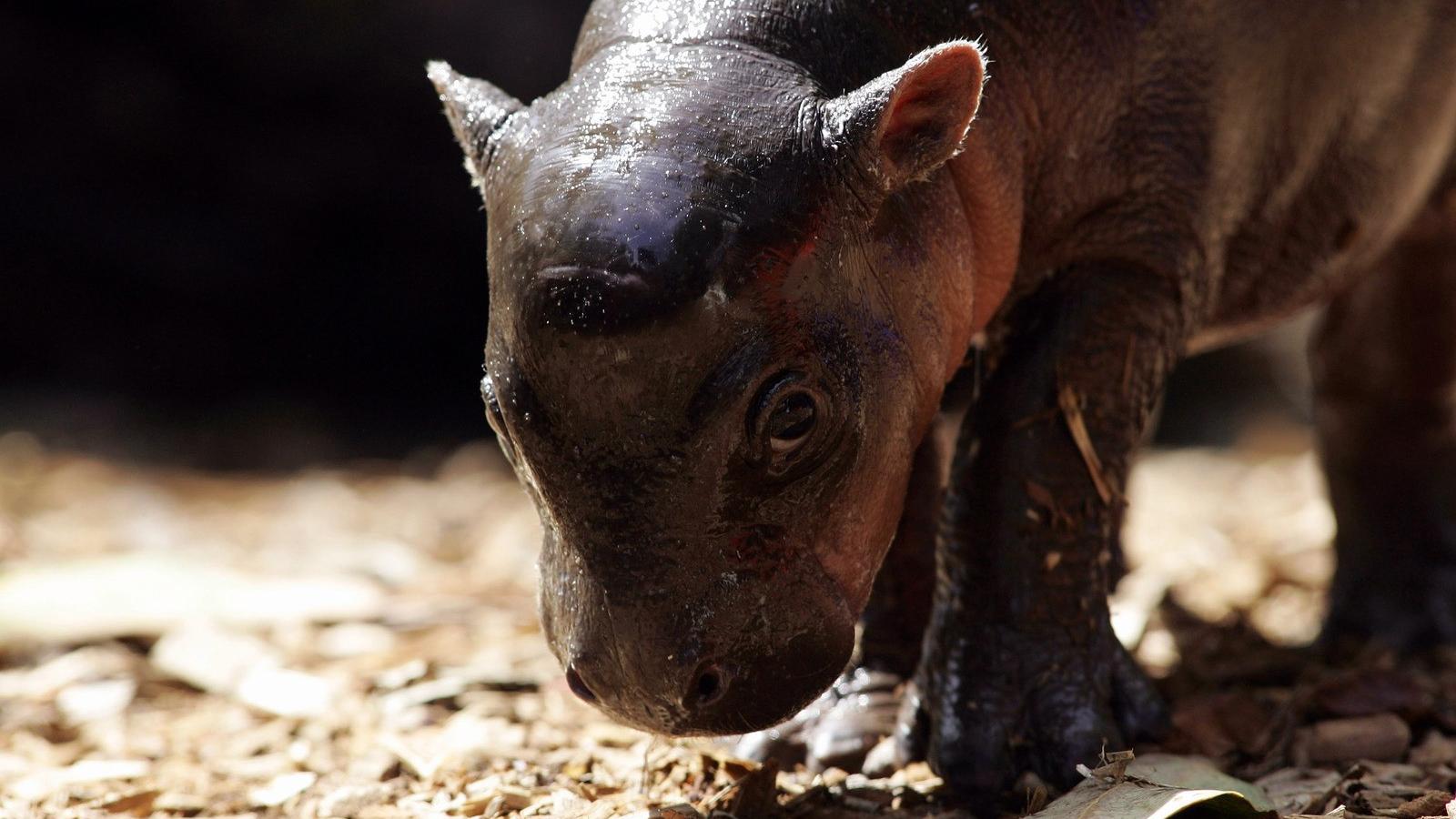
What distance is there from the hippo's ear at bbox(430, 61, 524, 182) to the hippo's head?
0.28 feet

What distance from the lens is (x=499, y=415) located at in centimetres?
278

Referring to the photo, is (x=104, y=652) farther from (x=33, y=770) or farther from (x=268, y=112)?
(x=268, y=112)

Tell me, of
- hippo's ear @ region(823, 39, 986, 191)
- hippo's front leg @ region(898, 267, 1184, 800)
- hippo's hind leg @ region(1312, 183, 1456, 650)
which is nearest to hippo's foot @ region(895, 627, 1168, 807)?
hippo's front leg @ region(898, 267, 1184, 800)

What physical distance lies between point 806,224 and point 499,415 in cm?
67

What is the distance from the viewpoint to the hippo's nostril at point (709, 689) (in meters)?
2.67

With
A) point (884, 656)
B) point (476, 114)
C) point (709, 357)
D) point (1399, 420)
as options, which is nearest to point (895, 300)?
point (709, 357)

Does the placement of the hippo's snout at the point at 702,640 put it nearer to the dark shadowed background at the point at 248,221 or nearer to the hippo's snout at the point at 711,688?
the hippo's snout at the point at 711,688

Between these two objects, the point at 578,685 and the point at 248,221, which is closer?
the point at 578,685

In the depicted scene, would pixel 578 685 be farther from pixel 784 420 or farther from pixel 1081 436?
pixel 1081 436

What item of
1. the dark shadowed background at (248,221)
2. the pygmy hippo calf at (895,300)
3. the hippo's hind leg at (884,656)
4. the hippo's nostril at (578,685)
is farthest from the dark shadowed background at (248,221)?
the hippo's nostril at (578,685)

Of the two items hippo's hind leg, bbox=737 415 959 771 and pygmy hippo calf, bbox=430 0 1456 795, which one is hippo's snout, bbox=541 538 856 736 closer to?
pygmy hippo calf, bbox=430 0 1456 795

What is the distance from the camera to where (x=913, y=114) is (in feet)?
9.20

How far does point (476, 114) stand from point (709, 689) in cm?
123

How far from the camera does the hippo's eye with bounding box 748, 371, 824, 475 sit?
2.62m
